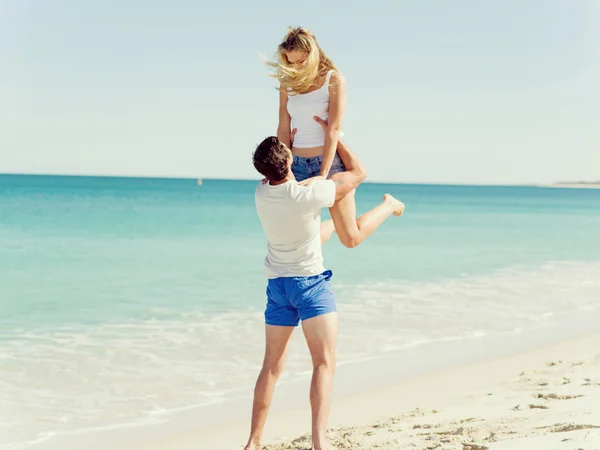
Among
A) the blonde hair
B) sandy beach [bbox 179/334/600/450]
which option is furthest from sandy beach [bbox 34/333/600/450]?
the blonde hair

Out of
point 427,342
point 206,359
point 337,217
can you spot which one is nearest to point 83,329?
point 206,359

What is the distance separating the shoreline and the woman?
171 cm

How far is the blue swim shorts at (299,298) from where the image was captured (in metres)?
4.03

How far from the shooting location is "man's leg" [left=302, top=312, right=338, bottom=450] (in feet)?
13.3

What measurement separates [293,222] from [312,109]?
2.97 feet

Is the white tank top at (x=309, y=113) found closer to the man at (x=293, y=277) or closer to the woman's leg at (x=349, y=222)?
the woman's leg at (x=349, y=222)

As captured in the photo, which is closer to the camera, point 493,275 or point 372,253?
point 493,275

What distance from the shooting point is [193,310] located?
9.98 m

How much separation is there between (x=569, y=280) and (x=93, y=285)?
8620 millimetres

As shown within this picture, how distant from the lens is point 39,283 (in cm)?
1268

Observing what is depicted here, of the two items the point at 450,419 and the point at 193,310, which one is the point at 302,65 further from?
the point at 193,310

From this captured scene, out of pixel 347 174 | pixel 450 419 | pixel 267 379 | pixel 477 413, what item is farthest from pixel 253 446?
pixel 477 413

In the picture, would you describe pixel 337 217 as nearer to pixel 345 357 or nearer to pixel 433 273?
pixel 345 357

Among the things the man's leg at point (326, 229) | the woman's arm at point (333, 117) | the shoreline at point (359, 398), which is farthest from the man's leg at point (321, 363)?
the shoreline at point (359, 398)
